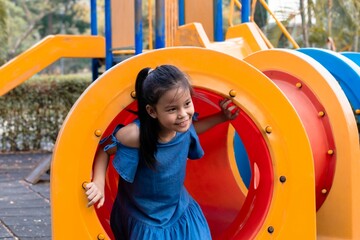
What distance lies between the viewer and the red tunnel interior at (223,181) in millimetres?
3109

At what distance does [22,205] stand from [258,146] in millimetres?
2957

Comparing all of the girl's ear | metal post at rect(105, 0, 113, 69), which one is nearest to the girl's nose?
the girl's ear

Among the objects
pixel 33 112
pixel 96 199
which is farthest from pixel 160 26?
pixel 33 112

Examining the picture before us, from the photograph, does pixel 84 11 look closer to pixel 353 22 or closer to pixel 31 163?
pixel 353 22

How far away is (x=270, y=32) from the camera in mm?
10898

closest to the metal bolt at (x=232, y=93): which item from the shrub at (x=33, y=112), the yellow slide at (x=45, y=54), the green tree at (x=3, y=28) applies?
the yellow slide at (x=45, y=54)

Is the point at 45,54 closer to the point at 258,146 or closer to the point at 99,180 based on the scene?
the point at 258,146

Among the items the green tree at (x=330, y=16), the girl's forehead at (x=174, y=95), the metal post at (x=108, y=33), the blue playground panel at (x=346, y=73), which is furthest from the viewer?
the green tree at (x=330, y=16)

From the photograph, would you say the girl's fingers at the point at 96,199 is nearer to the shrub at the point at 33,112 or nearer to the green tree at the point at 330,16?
the shrub at the point at 33,112

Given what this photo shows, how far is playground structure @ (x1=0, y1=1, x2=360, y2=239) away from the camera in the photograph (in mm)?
2725

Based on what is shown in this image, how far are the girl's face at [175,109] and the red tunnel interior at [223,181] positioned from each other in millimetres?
388

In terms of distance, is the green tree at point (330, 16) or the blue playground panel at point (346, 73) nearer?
the blue playground panel at point (346, 73)

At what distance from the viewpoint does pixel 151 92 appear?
103 inches

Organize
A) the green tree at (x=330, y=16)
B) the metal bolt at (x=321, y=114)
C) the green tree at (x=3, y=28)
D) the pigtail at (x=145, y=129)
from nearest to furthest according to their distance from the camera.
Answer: the pigtail at (x=145, y=129), the metal bolt at (x=321, y=114), the green tree at (x=330, y=16), the green tree at (x=3, y=28)
